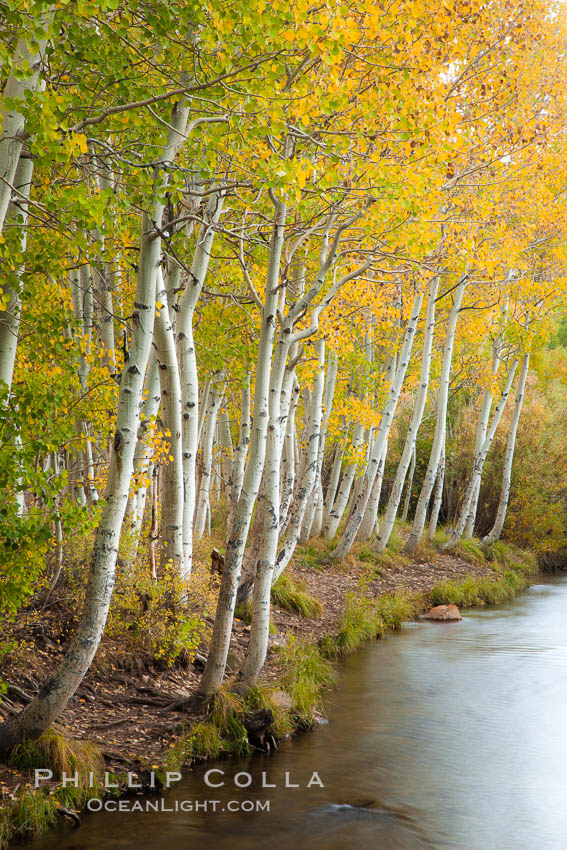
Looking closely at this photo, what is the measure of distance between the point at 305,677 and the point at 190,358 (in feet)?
13.0

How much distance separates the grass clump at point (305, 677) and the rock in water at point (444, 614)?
4.44 m

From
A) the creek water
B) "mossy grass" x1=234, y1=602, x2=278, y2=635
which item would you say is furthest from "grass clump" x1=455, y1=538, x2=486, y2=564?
"mossy grass" x1=234, y1=602, x2=278, y2=635

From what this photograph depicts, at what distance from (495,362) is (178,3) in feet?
48.7

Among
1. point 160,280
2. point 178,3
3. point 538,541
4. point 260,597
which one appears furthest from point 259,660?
point 538,541

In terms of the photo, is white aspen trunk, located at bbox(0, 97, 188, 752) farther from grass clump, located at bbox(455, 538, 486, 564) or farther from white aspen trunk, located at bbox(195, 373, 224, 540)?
grass clump, located at bbox(455, 538, 486, 564)

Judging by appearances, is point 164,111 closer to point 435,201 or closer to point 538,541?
point 435,201

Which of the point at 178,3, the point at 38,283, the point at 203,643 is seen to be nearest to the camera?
the point at 178,3

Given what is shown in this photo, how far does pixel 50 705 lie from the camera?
204 inches

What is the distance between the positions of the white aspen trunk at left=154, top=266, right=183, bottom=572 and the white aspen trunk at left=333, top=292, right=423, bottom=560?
25.3 feet

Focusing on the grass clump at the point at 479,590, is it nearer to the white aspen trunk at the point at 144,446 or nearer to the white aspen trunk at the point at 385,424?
the white aspen trunk at the point at 385,424

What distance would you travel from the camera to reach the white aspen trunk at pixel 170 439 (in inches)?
296

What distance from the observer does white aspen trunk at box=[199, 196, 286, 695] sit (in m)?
6.72

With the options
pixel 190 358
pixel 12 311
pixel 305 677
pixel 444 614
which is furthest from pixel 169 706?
pixel 444 614

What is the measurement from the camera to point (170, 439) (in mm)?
7852
